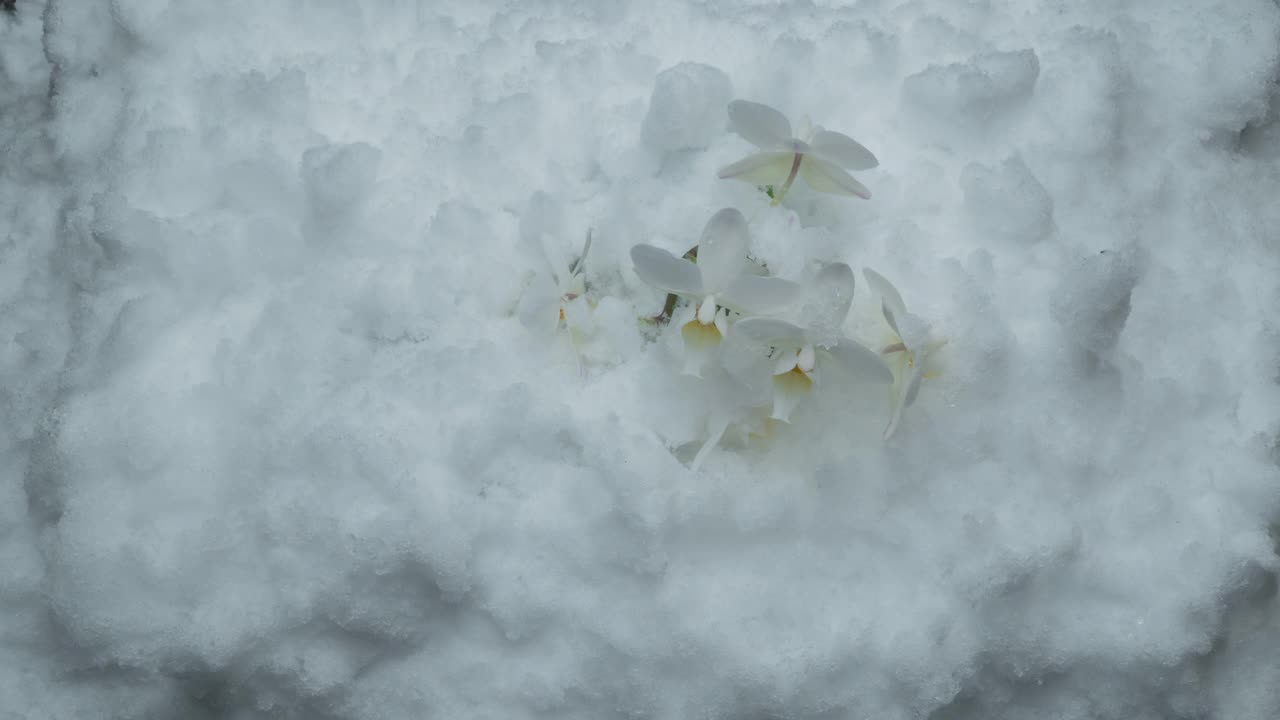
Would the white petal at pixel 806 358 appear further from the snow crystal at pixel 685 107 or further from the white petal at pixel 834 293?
the snow crystal at pixel 685 107

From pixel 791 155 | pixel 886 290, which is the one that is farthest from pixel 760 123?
pixel 886 290

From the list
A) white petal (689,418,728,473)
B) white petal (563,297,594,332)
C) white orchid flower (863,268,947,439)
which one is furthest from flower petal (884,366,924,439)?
white petal (563,297,594,332)

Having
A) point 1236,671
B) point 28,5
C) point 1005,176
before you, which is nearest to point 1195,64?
point 1005,176

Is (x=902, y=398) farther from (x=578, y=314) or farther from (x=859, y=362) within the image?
(x=578, y=314)

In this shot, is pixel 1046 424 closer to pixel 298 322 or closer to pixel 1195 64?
pixel 1195 64

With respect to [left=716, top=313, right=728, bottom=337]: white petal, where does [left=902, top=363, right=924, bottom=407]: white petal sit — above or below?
below

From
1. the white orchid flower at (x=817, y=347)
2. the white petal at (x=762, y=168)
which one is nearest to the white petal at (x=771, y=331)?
the white orchid flower at (x=817, y=347)

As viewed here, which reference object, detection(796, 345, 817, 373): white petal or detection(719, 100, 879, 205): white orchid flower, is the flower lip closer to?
detection(719, 100, 879, 205): white orchid flower
